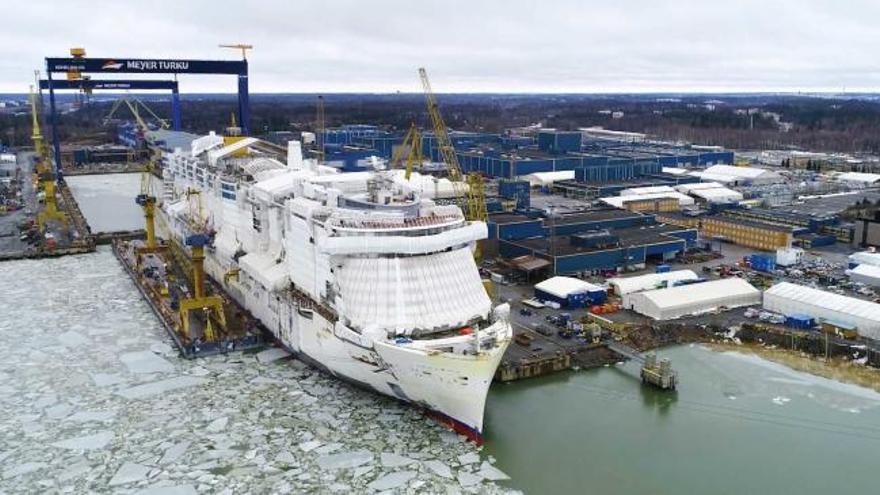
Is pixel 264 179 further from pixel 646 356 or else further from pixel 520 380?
pixel 646 356

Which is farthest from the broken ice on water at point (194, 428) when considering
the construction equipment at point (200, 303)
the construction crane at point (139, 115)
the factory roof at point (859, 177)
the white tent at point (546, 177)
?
the factory roof at point (859, 177)

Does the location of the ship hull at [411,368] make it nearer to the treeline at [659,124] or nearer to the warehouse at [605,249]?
the warehouse at [605,249]

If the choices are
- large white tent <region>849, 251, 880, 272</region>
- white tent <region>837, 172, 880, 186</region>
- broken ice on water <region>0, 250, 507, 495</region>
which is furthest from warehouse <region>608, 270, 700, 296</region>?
white tent <region>837, 172, 880, 186</region>

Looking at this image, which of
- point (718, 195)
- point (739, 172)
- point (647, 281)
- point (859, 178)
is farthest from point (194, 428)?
point (859, 178)

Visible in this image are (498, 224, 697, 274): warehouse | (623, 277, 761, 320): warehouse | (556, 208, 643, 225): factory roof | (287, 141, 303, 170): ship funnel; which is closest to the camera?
(623, 277, 761, 320): warehouse

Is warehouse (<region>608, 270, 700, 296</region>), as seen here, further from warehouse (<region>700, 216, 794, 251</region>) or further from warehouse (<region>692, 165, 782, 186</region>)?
warehouse (<region>692, 165, 782, 186</region>)

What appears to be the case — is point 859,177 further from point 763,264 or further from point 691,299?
point 691,299

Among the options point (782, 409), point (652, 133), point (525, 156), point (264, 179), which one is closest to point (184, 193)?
point (264, 179)
